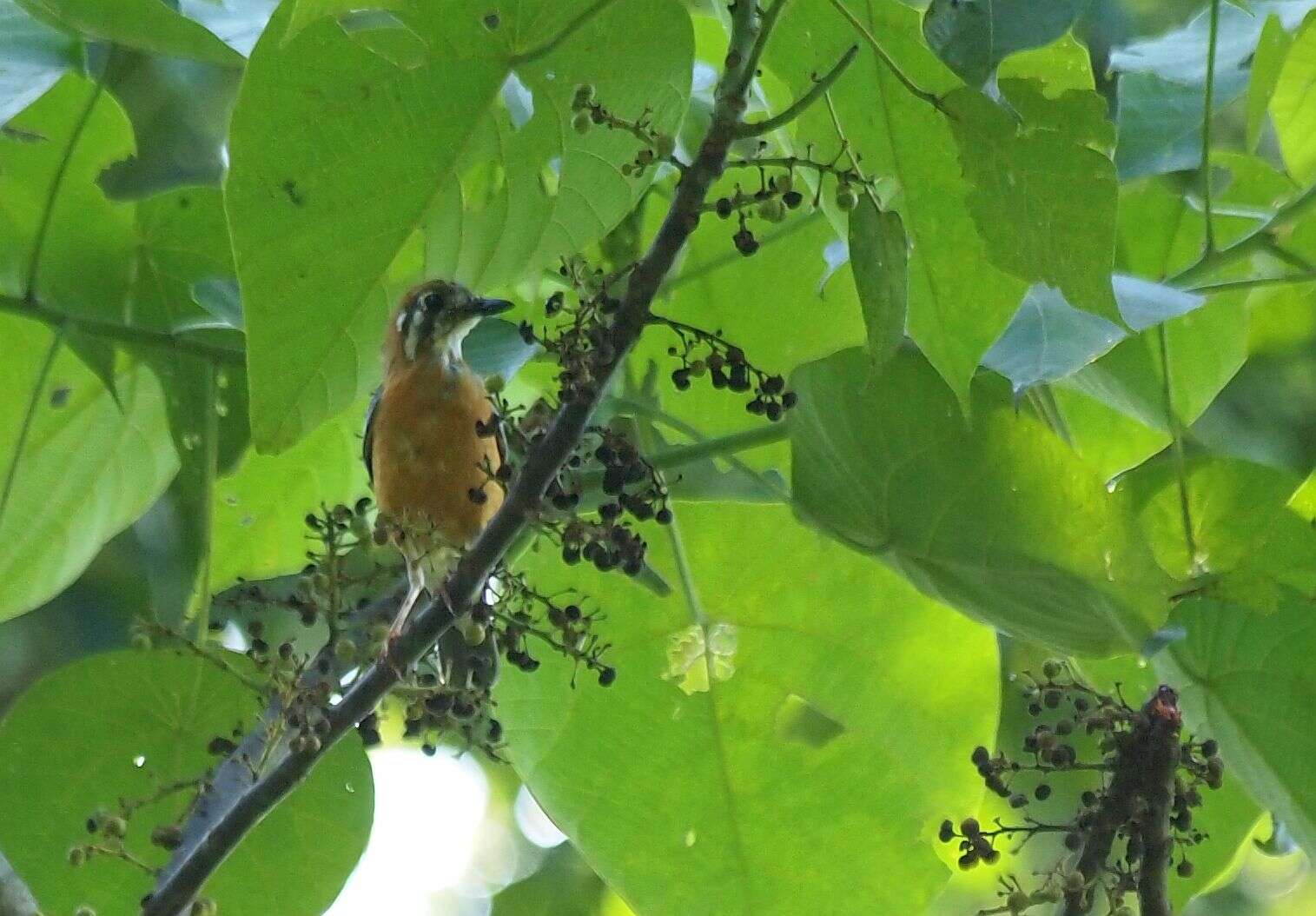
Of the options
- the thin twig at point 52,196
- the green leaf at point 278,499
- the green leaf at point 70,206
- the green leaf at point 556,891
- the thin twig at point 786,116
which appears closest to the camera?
the thin twig at point 786,116

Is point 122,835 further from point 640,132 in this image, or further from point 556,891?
point 556,891

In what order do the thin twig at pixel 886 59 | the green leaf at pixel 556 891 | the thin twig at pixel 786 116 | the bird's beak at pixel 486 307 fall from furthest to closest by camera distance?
1. the green leaf at pixel 556 891
2. the bird's beak at pixel 486 307
3. the thin twig at pixel 886 59
4. the thin twig at pixel 786 116

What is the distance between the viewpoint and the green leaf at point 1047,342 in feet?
6.11

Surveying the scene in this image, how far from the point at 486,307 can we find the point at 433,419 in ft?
1.20

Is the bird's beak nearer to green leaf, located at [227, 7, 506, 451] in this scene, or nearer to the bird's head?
the bird's head

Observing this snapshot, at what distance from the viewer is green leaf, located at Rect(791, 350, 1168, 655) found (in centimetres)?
199

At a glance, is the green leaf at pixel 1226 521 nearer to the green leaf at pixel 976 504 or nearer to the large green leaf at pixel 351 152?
the green leaf at pixel 976 504

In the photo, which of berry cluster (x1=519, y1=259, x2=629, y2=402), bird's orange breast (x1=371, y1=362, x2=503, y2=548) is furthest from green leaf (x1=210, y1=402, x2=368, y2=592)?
berry cluster (x1=519, y1=259, x2=629, y2=402)

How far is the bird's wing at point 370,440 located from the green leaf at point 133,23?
1.12 metres

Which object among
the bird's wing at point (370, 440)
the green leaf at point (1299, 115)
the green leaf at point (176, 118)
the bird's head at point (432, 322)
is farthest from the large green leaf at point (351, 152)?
the green leaf at point (176, 118)

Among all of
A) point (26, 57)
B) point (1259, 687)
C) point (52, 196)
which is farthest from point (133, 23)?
point (1259, 687)

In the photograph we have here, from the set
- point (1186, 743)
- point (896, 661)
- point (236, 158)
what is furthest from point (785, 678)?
point (236, 158)

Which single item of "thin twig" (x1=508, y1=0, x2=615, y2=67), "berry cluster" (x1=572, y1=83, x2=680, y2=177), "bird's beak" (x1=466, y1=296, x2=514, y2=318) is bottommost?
"berry cluster" (x1=572, y1=83, x2=680, y2=177)

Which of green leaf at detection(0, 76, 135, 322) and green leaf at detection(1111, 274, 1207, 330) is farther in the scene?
green leaf at detection(0, 76, 135, 322)
